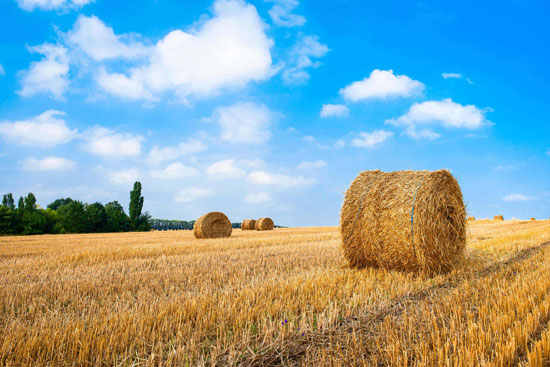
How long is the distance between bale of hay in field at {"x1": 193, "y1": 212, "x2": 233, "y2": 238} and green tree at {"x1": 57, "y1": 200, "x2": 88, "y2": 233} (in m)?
37.1

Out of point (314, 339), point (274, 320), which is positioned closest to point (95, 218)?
point (274, 320)

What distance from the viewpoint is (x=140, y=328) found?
→ 3.16 metres

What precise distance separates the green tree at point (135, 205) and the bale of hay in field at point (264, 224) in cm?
2950

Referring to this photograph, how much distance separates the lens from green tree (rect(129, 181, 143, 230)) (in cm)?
5150

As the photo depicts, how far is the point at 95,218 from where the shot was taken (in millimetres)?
48656

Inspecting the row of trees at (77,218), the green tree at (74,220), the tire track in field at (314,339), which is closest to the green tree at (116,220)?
the row of trees at (77,218)

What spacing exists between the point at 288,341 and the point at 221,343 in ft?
2.00

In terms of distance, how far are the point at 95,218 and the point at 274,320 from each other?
52.5 m

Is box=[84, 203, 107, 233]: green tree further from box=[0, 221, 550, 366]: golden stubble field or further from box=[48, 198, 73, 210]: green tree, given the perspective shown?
box=[0, 221, 550, 366]: golden stubble field

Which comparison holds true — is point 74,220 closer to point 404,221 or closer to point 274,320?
point 404,221

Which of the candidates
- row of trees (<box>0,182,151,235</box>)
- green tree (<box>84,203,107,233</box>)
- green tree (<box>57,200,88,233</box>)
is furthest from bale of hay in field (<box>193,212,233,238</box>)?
green tree (<box>84,203,107,233</box>)

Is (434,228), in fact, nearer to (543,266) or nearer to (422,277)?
(422,277)

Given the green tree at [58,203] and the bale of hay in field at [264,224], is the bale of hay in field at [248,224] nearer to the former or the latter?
the bale of hay in field at [264,224]

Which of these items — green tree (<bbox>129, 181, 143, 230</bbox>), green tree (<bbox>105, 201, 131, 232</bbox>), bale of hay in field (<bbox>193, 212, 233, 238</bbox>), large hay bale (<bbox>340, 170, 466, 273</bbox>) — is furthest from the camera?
green tree (<bbox>129, 181, 143, 230</bbox>)
